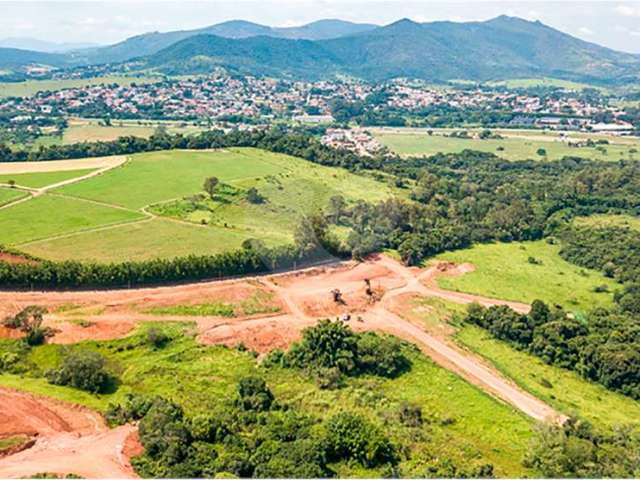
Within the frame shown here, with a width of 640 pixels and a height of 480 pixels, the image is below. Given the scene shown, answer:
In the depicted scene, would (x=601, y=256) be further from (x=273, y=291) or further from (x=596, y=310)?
(x=273, y=291)

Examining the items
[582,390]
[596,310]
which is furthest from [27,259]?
[596,310]

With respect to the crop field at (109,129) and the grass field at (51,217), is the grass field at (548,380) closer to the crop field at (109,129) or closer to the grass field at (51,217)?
the grass field at (51,217)

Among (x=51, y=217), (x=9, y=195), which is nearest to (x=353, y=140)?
(x=9, y=195)

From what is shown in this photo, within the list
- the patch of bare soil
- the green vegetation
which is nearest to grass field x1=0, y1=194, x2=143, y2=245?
the patch of bare soil

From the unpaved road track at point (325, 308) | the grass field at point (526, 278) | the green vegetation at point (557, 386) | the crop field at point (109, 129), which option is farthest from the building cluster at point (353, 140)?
the green vegetation at point (557, 386)

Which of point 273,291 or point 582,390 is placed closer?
point 582,390

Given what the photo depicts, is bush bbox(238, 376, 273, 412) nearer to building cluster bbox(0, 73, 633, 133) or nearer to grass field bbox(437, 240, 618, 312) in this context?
grass field bbox(437, 240, 618, 312)

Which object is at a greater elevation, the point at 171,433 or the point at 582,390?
the point at 171,433
